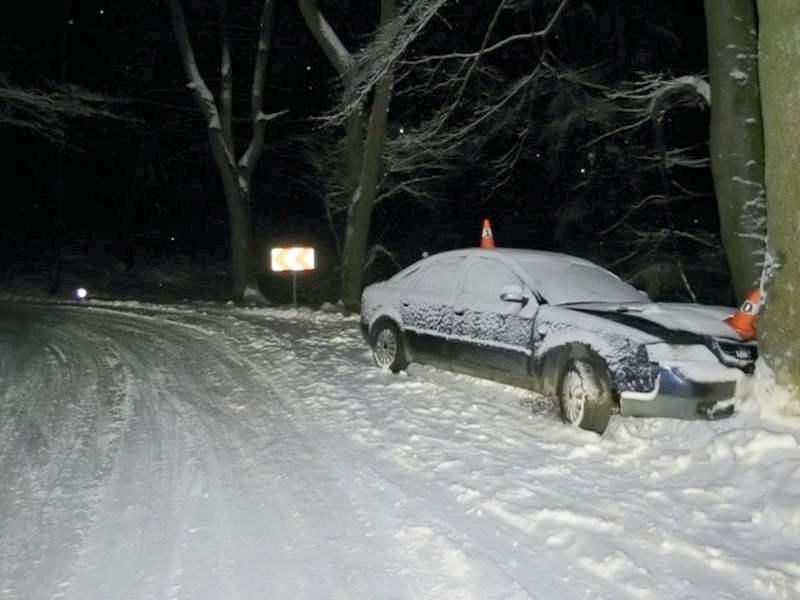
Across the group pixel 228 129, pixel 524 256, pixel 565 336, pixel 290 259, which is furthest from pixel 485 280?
pixel 228 129

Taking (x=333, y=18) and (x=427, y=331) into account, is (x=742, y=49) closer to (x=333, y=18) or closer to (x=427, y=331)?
(x=427, y=331)

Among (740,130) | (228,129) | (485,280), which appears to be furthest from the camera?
(228,129)

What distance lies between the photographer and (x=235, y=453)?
6.04m

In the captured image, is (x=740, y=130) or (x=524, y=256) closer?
(x=524, y=256)

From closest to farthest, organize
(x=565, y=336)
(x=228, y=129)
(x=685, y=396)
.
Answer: (x=685, y=396), (x=565, y=336), (x=228, y=129)

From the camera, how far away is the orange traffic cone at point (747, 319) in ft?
22.0

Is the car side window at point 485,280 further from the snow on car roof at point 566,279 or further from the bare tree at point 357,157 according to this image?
the bare tree at point 357,157

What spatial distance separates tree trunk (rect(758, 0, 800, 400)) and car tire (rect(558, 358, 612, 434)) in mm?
1421

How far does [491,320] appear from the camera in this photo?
24.6 ft

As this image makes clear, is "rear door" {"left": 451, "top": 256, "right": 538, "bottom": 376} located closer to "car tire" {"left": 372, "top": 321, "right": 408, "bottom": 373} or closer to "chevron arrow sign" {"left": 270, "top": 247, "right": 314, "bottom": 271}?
"car tire" {"left": 372, "top": 321, "right": 408, "bottom": 373}

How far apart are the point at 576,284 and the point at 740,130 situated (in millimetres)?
3018

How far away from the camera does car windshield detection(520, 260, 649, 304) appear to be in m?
7.20

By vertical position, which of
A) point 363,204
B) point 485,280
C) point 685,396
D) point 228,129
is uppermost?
point 228,129

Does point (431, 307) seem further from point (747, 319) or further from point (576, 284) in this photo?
point (747, 319)
